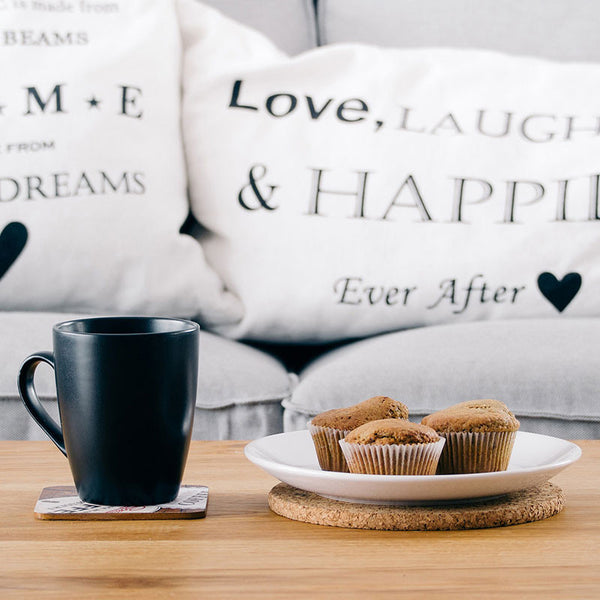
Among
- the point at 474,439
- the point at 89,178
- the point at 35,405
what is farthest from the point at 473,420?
the point at 89,178

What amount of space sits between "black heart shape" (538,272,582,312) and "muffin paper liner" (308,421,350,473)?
2.68ft

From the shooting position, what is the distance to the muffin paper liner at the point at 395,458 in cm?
53

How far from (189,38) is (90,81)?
0.22 meters

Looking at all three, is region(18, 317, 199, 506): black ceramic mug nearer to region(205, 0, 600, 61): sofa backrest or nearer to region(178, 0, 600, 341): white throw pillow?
region(178, 0, 600, 341): white throw pillow

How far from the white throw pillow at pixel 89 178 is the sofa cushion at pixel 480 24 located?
0.47 metres

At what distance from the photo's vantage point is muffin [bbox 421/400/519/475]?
559mm

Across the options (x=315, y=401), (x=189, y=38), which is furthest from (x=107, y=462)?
(x=189, y=38)

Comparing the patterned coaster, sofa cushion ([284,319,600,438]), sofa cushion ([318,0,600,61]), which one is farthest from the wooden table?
sofa cushion ([318,0,600,61])

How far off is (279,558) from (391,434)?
11 cm

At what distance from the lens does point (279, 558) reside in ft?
1.52

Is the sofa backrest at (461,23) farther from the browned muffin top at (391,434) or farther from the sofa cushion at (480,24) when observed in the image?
the browned muffin top at (391,434)

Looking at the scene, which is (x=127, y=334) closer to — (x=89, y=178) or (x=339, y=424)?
(x=339, y=424)

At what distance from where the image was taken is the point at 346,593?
41 centimetres

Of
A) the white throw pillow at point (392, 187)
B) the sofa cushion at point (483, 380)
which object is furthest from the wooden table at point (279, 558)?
the white throw pillow at point (392, 187)
